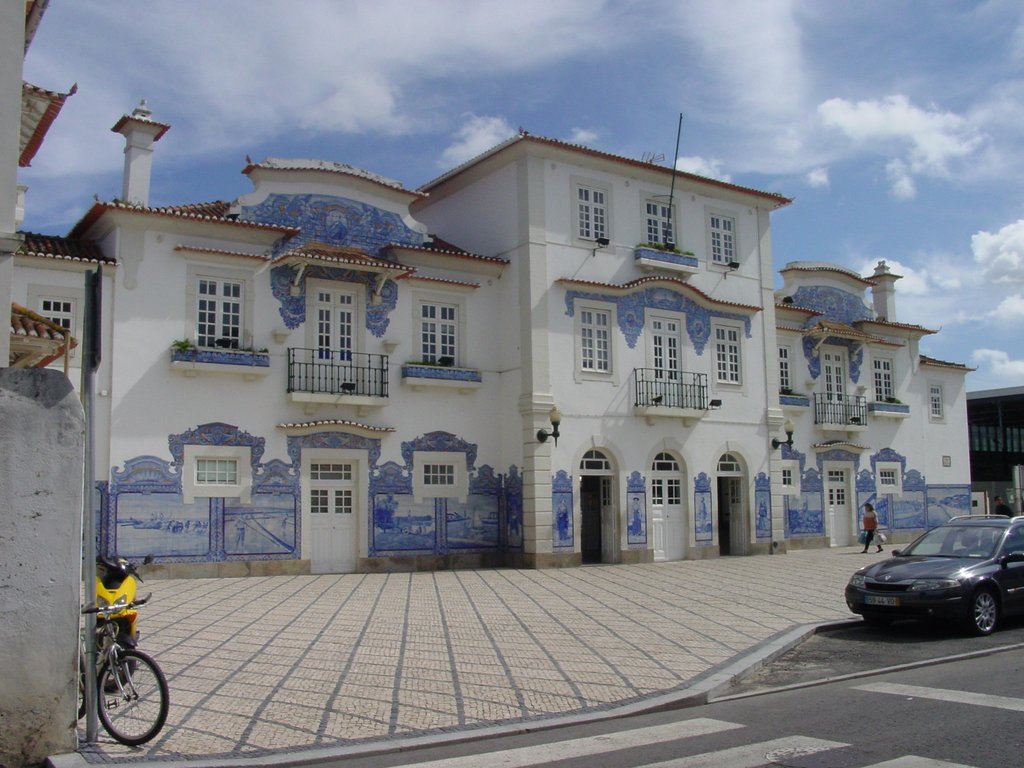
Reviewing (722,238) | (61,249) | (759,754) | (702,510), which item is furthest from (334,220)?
(759,754)

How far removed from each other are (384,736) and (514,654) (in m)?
3.66

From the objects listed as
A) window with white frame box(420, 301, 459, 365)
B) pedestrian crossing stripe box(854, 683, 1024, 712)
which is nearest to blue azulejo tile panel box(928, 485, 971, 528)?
window with white frame box(420, 301, 459, 365)

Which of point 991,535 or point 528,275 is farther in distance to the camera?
point 528,275

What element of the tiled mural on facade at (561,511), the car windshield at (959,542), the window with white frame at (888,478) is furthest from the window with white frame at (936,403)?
the car windshield at (959,542)

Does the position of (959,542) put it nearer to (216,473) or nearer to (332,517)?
(332,517)

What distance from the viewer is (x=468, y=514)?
77.1 ft

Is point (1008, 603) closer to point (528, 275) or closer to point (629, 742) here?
point (629, 742)

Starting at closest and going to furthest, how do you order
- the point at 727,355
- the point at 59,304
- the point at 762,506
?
the point at 59,304, the point at 727,355, the point at 762,506

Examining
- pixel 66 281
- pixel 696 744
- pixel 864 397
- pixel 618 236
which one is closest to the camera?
pixel 696 744

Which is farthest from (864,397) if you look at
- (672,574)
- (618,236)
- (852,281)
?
(672,574)

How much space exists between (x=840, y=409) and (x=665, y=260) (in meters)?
9.26

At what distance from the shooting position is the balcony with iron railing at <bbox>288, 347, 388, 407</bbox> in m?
21.4

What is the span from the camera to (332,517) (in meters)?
21.9

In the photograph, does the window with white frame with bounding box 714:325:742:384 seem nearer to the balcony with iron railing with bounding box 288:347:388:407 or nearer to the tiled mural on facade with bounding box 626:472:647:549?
the tiled mural on facade with bounding box 626:472:647:549
